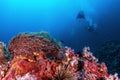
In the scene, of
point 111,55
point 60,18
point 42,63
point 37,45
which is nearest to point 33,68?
point 42,63

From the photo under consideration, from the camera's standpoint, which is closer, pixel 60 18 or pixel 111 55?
pixel 111 55

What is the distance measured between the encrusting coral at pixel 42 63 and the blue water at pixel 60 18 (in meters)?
29.7

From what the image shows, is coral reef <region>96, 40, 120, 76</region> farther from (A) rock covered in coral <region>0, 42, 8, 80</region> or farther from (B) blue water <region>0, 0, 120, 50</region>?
(B) blue water <region>0, 0, 120, 50</region>

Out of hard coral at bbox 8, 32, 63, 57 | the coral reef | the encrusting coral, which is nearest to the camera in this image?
the encrusting coral

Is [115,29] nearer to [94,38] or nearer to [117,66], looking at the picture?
[94,38]

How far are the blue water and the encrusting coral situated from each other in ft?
97.4

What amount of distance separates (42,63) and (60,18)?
81.5m

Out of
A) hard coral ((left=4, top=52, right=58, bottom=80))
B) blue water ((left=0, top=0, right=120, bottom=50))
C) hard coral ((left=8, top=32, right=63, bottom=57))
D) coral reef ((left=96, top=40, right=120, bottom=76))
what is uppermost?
blue water ((left=0, top=0, right=120, bottom=50))

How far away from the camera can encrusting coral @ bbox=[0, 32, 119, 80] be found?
426 centimetres

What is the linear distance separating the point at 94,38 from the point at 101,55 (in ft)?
67.5

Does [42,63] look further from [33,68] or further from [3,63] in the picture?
[3,63]

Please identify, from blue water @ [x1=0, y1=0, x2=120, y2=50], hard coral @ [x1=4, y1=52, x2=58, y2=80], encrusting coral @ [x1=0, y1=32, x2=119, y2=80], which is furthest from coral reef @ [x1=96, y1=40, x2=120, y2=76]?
blue water @ [x1=0, y1=0, x2=120, y2=50]

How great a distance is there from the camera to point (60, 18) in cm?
8562

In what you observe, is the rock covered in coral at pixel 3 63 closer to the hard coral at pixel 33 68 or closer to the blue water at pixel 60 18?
the hard coral at pixel 33 68
